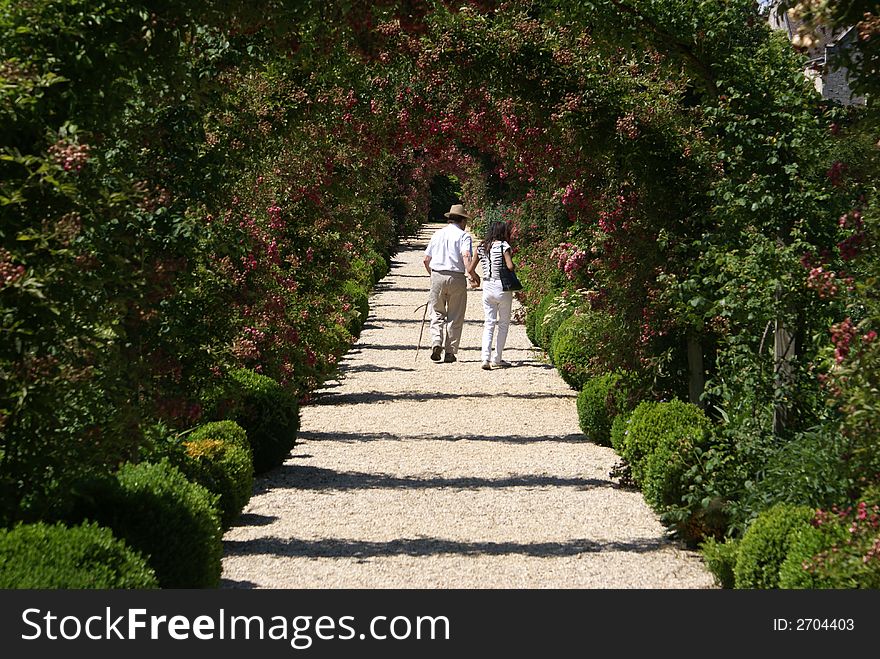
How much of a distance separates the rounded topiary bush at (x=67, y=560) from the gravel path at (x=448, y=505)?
1779mm

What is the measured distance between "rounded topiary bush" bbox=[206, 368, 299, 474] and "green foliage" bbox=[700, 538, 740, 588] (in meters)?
3.68

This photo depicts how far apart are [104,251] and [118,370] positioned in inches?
19.0

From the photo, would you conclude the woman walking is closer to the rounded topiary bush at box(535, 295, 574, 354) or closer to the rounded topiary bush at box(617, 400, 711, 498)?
the rounded topiary bush at box(535, 295, 574, 354)

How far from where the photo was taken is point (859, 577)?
14.6 ft

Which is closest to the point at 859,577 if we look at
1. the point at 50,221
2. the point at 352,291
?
the point at 50,221

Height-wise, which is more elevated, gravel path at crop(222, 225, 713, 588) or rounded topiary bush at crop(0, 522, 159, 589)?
rounded topiary bush at crop(0, 522, 159, 589)

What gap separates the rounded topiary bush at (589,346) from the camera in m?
8.96

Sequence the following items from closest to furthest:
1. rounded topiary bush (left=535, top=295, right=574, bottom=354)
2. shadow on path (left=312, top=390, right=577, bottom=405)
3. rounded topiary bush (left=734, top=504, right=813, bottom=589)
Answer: rounded topiary bush (left=734, top=504, right=813, bottom=589) < shadow on path (left=312, top=390, right=577, bottom=405) < rounded topiary bush (left=535, top=295, right=574, bottom=354)

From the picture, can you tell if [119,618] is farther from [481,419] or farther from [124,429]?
[481,419]

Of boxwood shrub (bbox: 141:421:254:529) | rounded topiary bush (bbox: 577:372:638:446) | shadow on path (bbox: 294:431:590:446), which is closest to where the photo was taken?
boxwood shrub (bbox: 141:421:254:529)

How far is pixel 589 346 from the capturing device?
9945 millimetres

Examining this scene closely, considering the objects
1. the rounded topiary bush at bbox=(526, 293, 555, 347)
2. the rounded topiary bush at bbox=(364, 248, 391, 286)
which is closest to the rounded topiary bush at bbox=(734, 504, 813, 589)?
the rounded topiary bush at bbox=(526, 293, 555, 347)

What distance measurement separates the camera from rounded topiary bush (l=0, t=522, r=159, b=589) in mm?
3941

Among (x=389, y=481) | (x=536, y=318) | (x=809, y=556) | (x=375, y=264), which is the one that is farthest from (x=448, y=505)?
(x=375, y=264)
